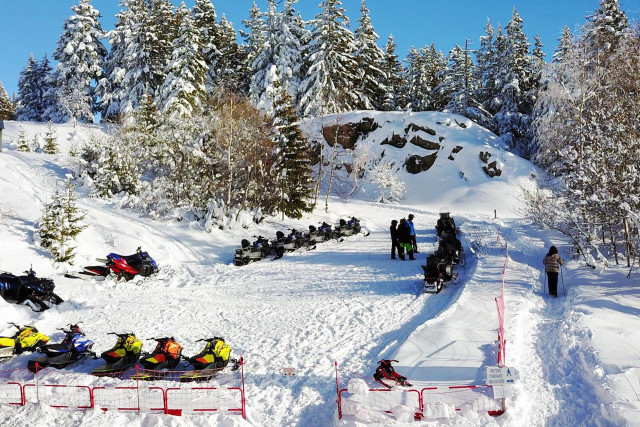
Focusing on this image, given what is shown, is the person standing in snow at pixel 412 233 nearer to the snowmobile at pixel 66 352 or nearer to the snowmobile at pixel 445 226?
the snowmobile at pixel 445 226

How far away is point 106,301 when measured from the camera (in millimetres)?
11711

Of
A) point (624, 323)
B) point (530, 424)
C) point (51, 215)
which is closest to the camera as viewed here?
point (530, 424)

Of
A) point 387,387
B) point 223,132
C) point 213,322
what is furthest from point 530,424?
point 223,132

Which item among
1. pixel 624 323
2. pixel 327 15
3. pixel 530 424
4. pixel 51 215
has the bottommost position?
pixel 530 424

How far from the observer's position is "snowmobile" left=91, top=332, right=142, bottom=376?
24.2 feet

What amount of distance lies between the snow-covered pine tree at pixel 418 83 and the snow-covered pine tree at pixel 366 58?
15.2 ft

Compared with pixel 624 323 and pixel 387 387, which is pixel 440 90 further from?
pixel 387 387

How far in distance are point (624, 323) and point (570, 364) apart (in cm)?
251

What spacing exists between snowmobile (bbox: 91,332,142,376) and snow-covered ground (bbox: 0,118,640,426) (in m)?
0.24

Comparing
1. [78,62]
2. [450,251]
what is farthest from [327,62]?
[450,251]

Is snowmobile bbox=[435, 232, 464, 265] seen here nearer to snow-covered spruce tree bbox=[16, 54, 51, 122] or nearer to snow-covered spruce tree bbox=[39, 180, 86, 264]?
snow-covered spruce tree bbox=[39, 180, 86, 264]

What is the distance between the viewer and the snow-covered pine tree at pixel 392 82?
50.6m

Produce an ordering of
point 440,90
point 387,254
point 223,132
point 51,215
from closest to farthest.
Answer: point 51,215, point 387,254, point 223,132, point 440,90

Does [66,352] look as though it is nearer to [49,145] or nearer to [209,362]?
[209,362]
